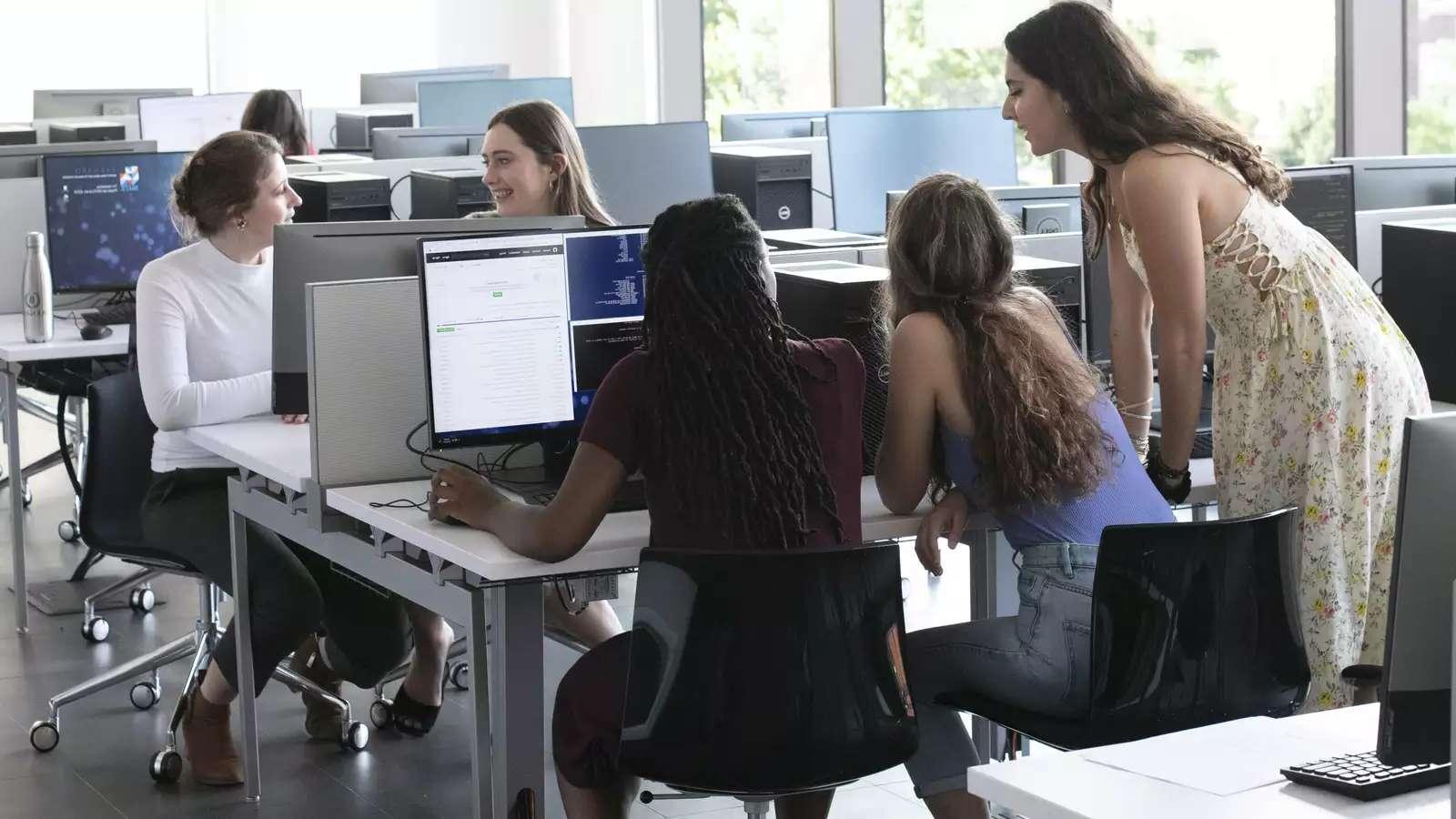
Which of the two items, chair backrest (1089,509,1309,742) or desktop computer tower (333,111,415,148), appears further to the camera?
desktop computer tower (333,111,415,148)

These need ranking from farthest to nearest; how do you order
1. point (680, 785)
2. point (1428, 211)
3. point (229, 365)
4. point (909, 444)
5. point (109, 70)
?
1. point (109, 70)
2. point (1428, 211)
3. point (229, 365)
4. point (909, 444)
5. point (680, 785)

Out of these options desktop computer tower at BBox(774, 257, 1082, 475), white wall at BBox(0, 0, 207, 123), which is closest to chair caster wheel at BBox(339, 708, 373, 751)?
desktop computer tower at BBox(774, 257, 1082, 475)

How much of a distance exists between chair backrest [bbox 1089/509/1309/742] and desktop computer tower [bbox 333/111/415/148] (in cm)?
617

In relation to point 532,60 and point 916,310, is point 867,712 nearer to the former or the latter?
point 916,310

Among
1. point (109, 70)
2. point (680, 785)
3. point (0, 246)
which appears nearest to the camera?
point (680, 785)

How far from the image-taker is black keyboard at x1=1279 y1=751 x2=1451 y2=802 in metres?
1.52

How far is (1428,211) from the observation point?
397 centimetres

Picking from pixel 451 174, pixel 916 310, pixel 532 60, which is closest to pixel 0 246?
pixel 451 174

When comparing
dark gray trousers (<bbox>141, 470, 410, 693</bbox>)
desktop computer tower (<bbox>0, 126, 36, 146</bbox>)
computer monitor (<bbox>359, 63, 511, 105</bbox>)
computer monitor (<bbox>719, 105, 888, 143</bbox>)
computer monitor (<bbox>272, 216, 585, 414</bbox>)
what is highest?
computer monitor (<bbox>359, 63, 511, 105</bbox>)

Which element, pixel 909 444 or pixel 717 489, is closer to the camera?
pixel 717 489

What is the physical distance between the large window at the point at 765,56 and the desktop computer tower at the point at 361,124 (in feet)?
5.30

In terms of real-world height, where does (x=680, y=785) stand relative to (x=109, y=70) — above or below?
below

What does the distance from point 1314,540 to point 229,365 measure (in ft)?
6.41

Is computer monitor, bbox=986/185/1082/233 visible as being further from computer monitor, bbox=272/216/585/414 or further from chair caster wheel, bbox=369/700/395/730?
chair caster wheel, bbox=369/700/395/730
